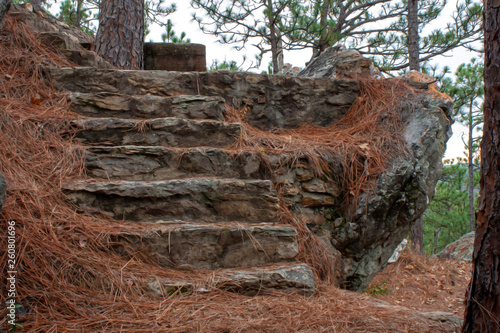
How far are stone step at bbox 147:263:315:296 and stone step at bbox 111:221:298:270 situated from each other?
8cm

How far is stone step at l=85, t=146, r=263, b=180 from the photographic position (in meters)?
2.45

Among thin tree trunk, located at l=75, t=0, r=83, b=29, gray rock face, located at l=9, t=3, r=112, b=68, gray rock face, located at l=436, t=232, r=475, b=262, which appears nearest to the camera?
gray rock face, located at l=9, t=3, r=112, b=68

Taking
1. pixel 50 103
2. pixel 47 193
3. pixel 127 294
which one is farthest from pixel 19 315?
pixel 50 103

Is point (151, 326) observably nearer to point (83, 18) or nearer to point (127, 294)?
point (127, 294)

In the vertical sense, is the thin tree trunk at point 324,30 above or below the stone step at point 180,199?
above

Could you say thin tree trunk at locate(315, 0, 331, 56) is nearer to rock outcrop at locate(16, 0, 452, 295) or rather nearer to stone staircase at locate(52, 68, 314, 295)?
rock outcrop at locate(16, 0, 452, 295)

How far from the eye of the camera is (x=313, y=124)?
3629 mm

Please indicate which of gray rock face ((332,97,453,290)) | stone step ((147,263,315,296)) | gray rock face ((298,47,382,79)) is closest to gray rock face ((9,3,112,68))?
gray rock face ((298,47,382,79))

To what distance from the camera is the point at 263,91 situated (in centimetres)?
359

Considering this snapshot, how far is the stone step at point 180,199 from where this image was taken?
2.21 metres

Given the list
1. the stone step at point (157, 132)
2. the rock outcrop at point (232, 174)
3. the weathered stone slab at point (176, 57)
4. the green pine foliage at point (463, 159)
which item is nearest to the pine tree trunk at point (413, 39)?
the green pine foliage at point (463, 159)

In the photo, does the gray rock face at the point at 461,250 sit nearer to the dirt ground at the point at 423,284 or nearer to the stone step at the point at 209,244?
the dirt ground at the point at 423,284

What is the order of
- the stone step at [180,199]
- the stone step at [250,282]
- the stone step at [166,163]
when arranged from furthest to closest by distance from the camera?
the stone step at [166,163], the stone step at [180,199], the stone step at [250,282]

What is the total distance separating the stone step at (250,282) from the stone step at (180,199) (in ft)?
1.29
